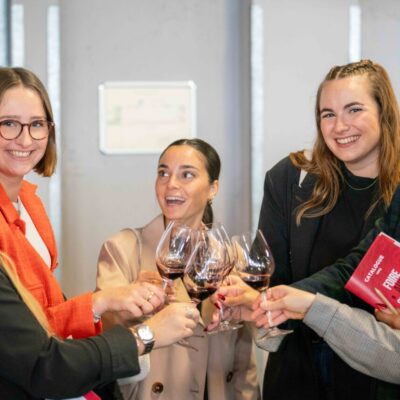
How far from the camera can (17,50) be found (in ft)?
10.7

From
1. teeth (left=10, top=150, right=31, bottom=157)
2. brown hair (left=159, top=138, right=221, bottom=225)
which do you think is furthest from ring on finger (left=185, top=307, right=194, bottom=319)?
brown hair (left=159, top=138, right=221, bottom=225)

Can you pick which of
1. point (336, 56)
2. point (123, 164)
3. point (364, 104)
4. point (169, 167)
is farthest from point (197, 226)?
point (336, 56)

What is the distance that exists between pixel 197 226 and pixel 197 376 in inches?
24.0

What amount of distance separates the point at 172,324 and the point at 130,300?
0.15m

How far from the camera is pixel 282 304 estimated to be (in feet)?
6.06

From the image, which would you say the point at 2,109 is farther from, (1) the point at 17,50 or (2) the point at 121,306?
(1) the point at 17,50

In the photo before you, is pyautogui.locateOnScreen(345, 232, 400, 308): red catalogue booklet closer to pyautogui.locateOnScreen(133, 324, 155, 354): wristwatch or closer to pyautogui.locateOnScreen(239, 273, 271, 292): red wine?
pyautogui.locateOnScreen(239, 273, 271, 292): red wine

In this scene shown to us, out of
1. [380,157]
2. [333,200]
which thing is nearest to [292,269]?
[333,200]

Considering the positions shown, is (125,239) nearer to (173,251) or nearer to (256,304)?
(173,251)

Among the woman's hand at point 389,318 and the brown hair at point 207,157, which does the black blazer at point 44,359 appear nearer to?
the woman's hand at point 389,318

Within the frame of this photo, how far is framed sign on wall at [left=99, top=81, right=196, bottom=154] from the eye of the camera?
3.47 metres

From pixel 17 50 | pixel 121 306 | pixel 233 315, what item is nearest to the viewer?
pixel 121 306

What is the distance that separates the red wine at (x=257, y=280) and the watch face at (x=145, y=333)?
44cm

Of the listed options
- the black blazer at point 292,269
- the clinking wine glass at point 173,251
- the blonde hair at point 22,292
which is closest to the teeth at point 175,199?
the black blazer at point 292,269
